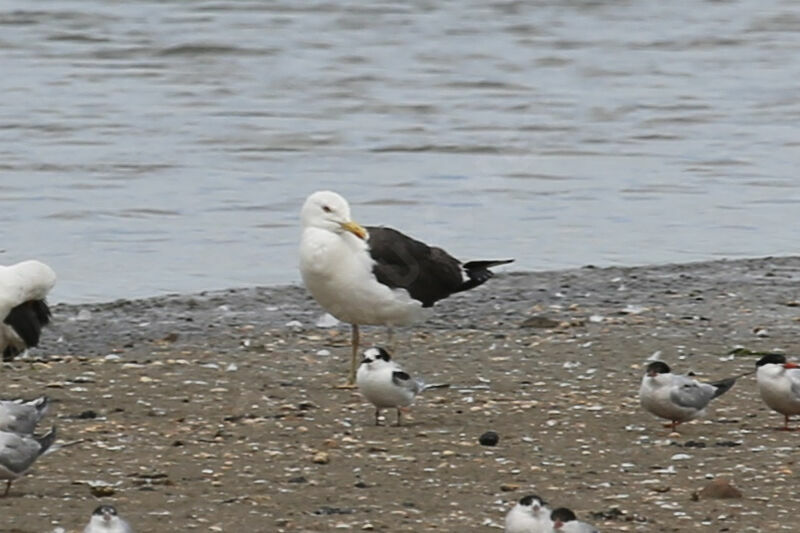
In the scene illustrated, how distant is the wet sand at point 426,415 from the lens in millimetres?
7887

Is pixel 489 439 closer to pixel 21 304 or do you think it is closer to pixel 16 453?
pixel 16 453

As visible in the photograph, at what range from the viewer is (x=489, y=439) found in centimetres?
898

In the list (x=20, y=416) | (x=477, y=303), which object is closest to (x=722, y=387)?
(x=20, y=416)

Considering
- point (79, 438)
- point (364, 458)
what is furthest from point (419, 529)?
point (79, 438)


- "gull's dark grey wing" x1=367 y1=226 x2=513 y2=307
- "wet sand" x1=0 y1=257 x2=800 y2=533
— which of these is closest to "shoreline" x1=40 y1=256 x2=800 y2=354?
"wet sand" x1=0 y1=257 x2=800 y2=533

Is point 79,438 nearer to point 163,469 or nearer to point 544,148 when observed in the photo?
point 163,469

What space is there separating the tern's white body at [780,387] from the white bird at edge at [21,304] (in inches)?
148

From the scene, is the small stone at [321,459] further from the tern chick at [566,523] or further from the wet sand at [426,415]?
the tern chick at [566,523]

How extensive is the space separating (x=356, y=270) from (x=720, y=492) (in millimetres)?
3190

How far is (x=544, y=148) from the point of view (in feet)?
68.8

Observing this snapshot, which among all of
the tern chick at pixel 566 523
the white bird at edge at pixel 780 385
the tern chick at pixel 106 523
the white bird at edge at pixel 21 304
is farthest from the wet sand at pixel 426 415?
the tern chick at pixel 106 523

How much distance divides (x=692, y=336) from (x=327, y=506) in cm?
431

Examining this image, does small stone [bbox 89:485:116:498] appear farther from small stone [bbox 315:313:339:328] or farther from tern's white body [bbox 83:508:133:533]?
small stone [bbox 315:313:339:328]

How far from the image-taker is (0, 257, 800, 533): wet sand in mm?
7887
